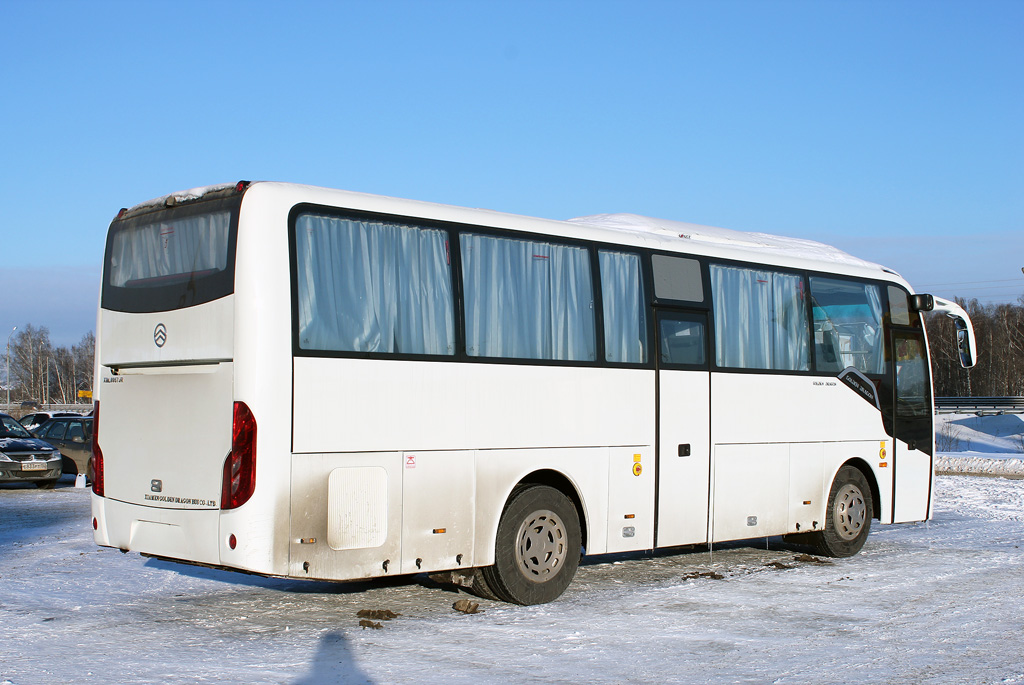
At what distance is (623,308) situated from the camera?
10.3 m

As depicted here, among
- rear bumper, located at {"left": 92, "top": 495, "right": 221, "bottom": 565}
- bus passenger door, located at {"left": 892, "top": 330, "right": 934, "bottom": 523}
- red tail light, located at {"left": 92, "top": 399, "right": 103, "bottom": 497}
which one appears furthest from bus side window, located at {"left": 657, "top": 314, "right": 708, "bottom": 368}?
red tail light, located at {"left": 92, "top": 399, "right": 103, "bottom": 497}

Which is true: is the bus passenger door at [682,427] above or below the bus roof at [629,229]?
below

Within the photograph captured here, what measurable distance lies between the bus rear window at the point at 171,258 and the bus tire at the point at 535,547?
3.28 m

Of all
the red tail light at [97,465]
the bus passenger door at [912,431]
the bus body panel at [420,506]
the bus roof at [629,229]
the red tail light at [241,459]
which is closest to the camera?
the red tail light at [241,459]

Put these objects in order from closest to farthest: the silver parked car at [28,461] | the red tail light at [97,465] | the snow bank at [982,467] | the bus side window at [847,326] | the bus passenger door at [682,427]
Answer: the red tail light at [97,465]
the bus passenger door at [682,427]
the bus side window at [847,326]
the silver parked car at [28,461]
the snow bank at [982,467]

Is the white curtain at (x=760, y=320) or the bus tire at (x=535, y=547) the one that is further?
the white curtain at (x=760, y=320)

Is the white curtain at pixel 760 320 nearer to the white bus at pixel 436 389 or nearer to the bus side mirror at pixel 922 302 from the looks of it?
the white bus at pixel 436 389

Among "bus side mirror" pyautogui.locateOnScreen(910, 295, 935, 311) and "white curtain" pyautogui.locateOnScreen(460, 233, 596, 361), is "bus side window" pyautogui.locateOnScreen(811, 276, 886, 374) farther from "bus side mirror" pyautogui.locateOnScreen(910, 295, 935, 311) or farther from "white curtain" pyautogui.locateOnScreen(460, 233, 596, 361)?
"white curtain" pyautogui.locateOnScreen(460, 233, 596, 361)

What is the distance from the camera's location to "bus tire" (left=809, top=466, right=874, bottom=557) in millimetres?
12570

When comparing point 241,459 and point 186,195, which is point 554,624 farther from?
point 186,195

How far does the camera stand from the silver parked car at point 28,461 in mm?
21484

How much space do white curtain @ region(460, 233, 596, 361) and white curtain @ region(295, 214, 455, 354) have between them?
31cm

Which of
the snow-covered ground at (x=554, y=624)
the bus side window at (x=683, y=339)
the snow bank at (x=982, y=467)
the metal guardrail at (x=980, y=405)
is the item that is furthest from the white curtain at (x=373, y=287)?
the metal guardrail at (x=980, y=405)

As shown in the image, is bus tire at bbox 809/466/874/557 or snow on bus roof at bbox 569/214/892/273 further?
bus tire at bbox 809/466/874/557
